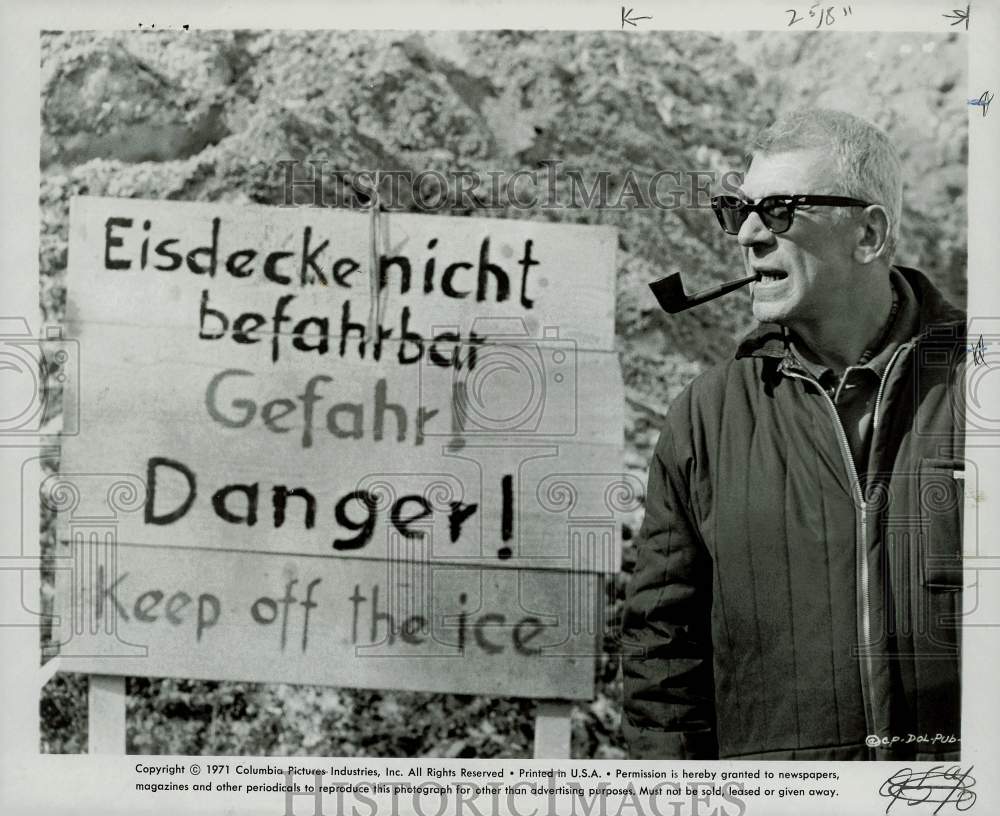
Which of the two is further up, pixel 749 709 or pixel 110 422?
pixel 110 422

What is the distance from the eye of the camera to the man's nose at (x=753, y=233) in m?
3.71

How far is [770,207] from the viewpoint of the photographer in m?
3.70

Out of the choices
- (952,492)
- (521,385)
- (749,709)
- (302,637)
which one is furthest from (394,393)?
(952,492)

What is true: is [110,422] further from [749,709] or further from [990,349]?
[990,349]

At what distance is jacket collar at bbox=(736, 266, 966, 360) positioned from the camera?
3734 mm

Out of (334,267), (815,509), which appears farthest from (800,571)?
(334,267)

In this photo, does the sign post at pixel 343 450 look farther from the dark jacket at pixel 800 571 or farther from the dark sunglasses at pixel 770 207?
the dark sunglasses at pixel 770 207

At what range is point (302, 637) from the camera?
3.83 meters

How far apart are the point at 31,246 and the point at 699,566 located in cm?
208

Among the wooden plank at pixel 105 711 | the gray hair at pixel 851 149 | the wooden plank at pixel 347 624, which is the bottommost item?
the wooden plank at pixel 105 711

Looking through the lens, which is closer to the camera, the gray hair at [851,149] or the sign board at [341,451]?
the gray hair at [851,149]

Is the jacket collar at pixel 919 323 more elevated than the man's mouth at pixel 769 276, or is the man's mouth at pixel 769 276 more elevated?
the man's mouth at pixel 769 276

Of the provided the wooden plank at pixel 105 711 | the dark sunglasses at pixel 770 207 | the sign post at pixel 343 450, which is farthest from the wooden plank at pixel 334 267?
the wooden plank at pixel 105 711

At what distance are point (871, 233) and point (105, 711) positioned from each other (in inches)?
99.5
